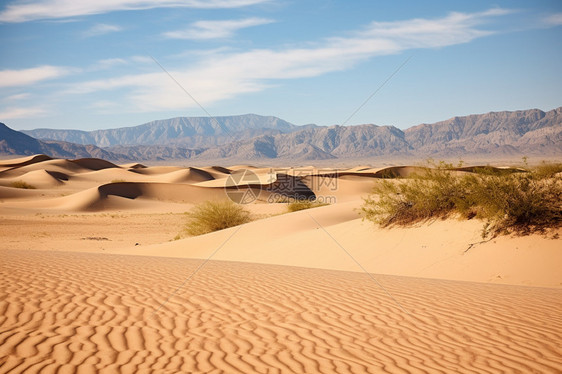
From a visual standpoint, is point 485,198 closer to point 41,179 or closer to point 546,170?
point 546,170

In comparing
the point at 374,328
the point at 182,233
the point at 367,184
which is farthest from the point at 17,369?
the point at 367,184

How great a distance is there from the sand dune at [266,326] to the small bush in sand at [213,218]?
14.0 m

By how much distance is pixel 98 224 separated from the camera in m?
26.0

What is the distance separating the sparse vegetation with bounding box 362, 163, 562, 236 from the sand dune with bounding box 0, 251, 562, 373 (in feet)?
9.42

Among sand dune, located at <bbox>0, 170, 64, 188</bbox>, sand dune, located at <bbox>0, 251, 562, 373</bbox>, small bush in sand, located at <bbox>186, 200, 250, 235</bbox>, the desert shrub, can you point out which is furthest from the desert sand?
sand dune, located at <bbox>0, 170, 64, 188</bbox>

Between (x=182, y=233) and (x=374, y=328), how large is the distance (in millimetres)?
18648

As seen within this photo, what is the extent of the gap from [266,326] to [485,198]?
7567mm

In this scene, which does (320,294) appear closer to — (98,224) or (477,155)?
(98,224)

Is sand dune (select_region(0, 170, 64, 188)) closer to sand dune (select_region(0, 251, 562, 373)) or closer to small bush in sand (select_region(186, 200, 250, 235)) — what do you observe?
small bush in sand (select_region(186, 200, 250, 235))

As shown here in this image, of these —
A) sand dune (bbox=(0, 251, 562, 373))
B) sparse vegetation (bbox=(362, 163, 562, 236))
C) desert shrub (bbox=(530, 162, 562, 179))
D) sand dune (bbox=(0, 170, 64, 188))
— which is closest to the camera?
sand dune (bbox=(0, 251, 562, 373))

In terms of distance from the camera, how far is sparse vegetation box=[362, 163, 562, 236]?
10406 mm

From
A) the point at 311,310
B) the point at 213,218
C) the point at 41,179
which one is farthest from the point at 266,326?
the point at 41,179

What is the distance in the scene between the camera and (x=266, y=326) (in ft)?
17.6

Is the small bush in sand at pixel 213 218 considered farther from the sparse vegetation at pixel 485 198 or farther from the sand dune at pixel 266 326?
the sand dune at pixel 266 326
